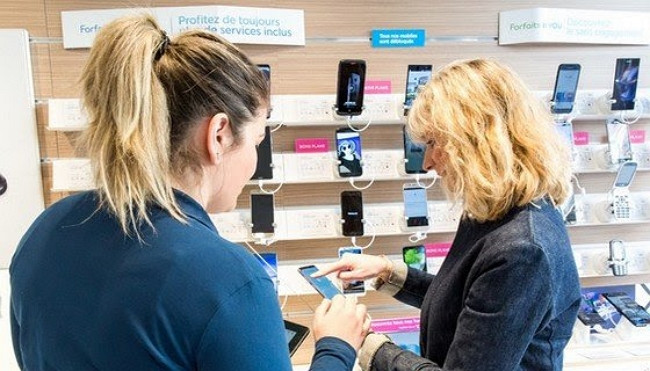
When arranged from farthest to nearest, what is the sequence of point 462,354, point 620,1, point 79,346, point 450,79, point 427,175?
1. point 620,1
2. point 427,175
3. point 450,79
4. point 462,354
5. point 79,346

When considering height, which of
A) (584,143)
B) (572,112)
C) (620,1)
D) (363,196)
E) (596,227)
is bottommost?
(596,227)

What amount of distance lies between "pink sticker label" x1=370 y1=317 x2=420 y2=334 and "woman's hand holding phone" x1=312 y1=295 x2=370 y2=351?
3.36 feet

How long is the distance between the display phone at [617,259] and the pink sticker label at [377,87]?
1104 mm

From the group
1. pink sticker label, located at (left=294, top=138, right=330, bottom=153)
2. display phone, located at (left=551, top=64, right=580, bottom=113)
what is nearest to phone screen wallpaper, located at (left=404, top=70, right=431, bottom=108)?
pink sticker label, located at (left=294, top=138, right=330, bottom=153)

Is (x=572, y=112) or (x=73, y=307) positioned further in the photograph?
(x=572, y=112)

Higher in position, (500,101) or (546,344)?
(500,101)

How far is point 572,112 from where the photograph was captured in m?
1.95

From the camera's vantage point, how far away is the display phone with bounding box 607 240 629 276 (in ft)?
6.52

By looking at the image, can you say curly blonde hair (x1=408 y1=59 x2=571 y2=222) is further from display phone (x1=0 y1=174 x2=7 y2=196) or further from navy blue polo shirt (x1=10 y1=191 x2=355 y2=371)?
display phone (x1=0 y1=174 x2=7 y2=196)

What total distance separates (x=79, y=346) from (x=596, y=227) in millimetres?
2110

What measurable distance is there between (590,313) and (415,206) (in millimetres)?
856

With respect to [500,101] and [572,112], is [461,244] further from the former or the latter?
[572,112]

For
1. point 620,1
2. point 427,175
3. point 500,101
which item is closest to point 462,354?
point 500,101

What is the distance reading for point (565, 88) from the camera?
1897mm
